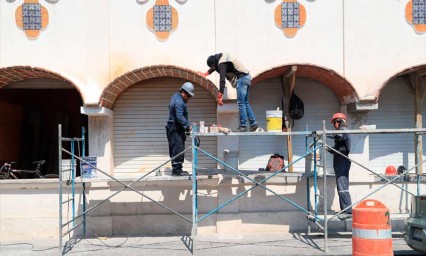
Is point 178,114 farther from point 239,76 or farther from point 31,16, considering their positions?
point 31,16

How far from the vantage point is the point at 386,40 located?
358 inches

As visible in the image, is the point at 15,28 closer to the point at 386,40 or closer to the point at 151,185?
the point at 151,185

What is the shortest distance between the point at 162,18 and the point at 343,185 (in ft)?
16.2

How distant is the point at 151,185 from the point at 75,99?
5.26m

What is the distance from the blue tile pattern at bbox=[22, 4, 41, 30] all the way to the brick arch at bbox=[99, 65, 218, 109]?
6.83 feet

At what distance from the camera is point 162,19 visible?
→ 8906mm

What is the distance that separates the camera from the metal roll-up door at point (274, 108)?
31.5 ft

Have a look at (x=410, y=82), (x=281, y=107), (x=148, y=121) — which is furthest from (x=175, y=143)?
(x=410, y=82)

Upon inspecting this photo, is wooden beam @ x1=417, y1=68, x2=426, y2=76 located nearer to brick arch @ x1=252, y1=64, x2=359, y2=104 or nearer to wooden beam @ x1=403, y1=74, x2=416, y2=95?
wooden beam @ x1=403, y1=74, x2=416, y2=95

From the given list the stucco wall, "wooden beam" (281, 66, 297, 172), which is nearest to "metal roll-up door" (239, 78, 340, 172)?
"wooden beam" (281, 66, 297, 172)

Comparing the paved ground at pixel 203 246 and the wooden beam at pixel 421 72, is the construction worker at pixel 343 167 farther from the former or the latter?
the wooden beam at pixel 421 72

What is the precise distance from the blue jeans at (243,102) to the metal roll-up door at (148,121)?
61.1 inches

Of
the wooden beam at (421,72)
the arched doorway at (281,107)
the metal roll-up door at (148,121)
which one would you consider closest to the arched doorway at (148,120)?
the metal roll-up door at (148,121)

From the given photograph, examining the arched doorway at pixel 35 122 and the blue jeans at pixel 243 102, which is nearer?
the blue jeans at pixel 243 102
